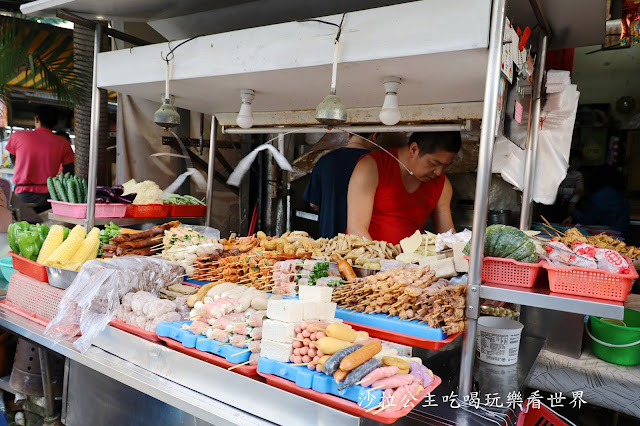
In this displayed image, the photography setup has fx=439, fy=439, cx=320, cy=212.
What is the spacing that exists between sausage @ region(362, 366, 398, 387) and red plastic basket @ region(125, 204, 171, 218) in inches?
145

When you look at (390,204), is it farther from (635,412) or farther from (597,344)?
(635,412)

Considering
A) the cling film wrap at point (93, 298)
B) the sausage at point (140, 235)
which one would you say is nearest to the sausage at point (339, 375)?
the cling film wrap at point (93, 298)

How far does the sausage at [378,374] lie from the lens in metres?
1.73

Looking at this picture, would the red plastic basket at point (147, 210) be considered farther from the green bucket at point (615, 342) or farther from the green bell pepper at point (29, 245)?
the green bucket at point (615, 342)

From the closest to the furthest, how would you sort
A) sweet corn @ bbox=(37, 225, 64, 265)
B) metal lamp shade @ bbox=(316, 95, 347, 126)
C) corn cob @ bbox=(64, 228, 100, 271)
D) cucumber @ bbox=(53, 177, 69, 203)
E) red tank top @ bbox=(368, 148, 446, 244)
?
metal lamp shade @ bbox=(316, 95, 347, 126) → corn cob @ bbox=(64, 228, 100, 271) → sweet corn @ bbox=(37, 225, 64, 265) → red tank top @ bbox=(368, 148, 446, 244) → cucumber @ bbox=(53, 177, 69, 203)

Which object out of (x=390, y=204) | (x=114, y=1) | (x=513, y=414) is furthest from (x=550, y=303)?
(x=114, y=1)

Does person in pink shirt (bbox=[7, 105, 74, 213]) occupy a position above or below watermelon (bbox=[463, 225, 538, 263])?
above

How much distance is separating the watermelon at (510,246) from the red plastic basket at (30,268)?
305 cm

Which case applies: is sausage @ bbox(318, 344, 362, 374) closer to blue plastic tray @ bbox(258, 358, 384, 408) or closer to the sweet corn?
blue plastic tray @ bbox(258, 358, 384, 408)

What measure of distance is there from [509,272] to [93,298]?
92.8 inches

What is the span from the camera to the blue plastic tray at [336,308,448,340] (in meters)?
2.13

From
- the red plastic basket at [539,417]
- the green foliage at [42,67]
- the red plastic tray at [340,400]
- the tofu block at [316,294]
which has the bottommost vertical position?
the red plastic basket at [539,417]

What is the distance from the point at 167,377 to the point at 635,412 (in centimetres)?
260

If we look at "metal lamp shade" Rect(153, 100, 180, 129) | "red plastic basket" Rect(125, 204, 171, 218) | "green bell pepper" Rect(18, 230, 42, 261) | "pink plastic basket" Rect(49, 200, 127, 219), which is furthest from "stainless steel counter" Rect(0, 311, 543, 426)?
"red plastic basket" Rect(125, 204, 171, 218)
